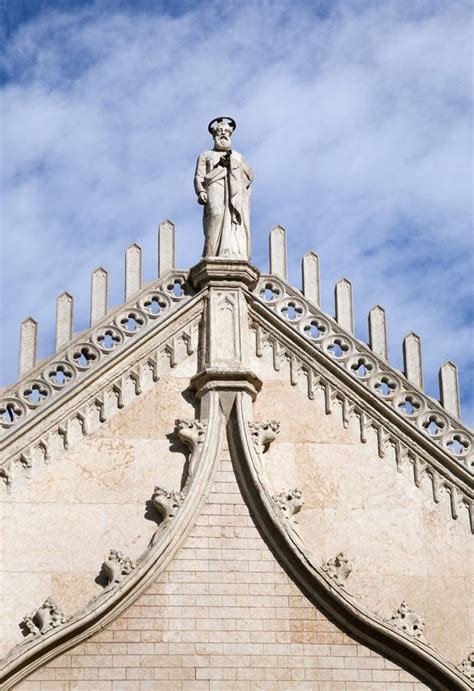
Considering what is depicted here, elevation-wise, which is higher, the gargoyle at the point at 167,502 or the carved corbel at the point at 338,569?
the gargoyle at the point at 167,502

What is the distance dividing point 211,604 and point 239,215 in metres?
3.95

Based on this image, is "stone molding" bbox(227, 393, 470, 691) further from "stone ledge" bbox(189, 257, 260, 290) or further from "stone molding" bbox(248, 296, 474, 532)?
"stone ledge" bbox(189, 257, 260, 290)

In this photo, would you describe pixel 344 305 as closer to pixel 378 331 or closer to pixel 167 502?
pixel 378 331

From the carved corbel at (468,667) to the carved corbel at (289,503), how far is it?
1.92m

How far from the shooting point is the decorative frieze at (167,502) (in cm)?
1494

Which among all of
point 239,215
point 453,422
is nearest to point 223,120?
→ point 239,215

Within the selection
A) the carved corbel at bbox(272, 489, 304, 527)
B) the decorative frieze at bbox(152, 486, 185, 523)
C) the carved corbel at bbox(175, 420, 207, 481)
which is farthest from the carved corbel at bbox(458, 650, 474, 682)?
the carved corbel at bbox(175, 420, 207, 481)

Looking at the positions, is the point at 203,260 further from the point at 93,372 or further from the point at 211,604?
the point at 211,604

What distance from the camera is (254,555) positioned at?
14.9 metres

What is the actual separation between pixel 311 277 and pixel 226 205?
1092 millimetres

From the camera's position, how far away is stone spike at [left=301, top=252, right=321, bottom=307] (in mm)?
16422

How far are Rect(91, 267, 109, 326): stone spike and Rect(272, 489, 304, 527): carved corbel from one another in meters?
2.53

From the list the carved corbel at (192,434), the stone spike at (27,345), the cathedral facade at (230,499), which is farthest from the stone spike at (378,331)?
the stone spike at (27,345)

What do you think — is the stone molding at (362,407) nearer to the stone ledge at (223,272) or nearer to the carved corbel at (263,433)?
the stone ledge at (223,272)
